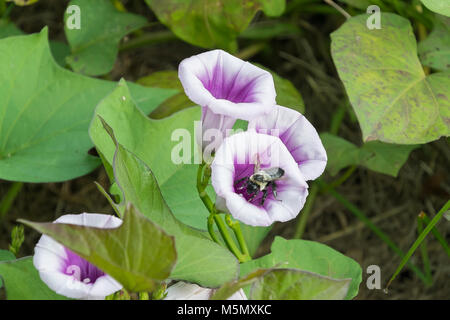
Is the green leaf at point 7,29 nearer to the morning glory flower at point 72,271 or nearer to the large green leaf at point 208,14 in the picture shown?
the large green leaf at point 208,14

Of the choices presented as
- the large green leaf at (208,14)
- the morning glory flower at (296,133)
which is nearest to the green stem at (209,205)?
the morning glory flower at (296,133)

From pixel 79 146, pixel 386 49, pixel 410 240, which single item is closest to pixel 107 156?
pixel 79 146

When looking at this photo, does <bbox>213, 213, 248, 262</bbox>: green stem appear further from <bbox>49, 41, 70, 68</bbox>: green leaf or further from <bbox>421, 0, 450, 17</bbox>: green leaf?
<bbox>49, 41, 70, 68</bbox>: green leaf

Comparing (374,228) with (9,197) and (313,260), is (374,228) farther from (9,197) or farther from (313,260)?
(9,197)

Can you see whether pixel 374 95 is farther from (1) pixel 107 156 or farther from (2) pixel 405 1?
(2) pixel 405 1

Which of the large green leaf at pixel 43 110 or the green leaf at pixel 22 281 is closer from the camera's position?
the green leaf at pixel 22 281
